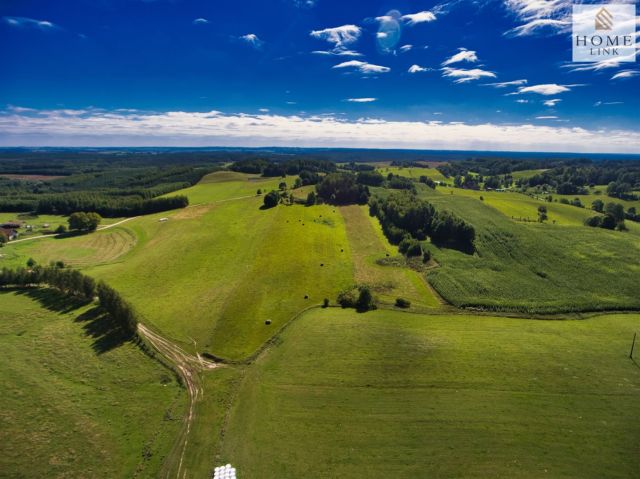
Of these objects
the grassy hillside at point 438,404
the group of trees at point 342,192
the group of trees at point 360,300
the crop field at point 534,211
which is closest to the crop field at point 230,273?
the group of trees at point 360,300

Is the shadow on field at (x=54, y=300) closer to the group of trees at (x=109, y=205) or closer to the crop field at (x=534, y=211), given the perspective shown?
the group of trees at (x=109, y=205)

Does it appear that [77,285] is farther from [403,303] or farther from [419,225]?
[419,225]

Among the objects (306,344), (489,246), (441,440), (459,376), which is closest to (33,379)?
(306,344)

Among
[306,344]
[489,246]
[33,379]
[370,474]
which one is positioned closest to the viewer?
[370,474]

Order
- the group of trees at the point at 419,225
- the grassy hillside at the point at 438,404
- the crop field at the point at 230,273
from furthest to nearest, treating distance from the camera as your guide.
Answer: the group of trees at the point at 419,225 < the crop field at the point at 230,273 < the grassy hillside at the point at 438,404

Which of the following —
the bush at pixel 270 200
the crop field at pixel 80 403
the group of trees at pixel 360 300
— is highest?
the bush at pixel 270 200

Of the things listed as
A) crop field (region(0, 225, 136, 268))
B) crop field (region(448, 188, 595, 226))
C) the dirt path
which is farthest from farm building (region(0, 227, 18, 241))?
crop field (region(448, 188, 595, 226))

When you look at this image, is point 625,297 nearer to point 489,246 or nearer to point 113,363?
point 489,246
